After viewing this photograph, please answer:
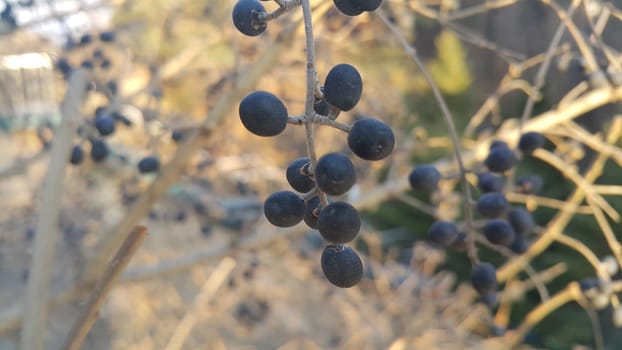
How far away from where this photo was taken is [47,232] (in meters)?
0.95

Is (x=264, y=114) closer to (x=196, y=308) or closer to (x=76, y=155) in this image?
(x=76, y=155)

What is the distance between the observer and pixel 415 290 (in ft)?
10.6

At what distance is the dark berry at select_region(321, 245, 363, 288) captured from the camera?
0.55m

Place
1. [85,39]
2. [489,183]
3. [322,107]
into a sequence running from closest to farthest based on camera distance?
1. [322,107]
2. [489,183]
3. [85,39]

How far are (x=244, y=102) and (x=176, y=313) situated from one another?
292cm

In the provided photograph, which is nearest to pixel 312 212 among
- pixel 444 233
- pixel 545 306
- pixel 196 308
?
pixel 444 233

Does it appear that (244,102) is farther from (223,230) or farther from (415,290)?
(415,290)

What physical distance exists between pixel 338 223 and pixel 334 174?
0.04 metres

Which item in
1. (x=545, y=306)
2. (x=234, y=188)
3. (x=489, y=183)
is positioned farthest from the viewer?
(x=234, y=188)

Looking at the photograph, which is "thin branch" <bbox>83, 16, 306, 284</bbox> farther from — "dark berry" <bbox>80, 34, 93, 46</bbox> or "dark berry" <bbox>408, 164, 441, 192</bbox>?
"dark berry" <bbox>80, 34, 93, 46</bbox>

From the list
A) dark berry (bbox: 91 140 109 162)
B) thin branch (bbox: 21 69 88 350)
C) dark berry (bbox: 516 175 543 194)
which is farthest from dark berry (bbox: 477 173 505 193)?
dark berry (bbox: 91 140 109 162)

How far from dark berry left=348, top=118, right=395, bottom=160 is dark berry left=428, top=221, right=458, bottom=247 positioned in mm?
499

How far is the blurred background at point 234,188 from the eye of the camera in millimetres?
1788

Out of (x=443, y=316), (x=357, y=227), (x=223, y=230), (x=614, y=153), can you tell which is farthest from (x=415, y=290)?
(x=357, y=227)
